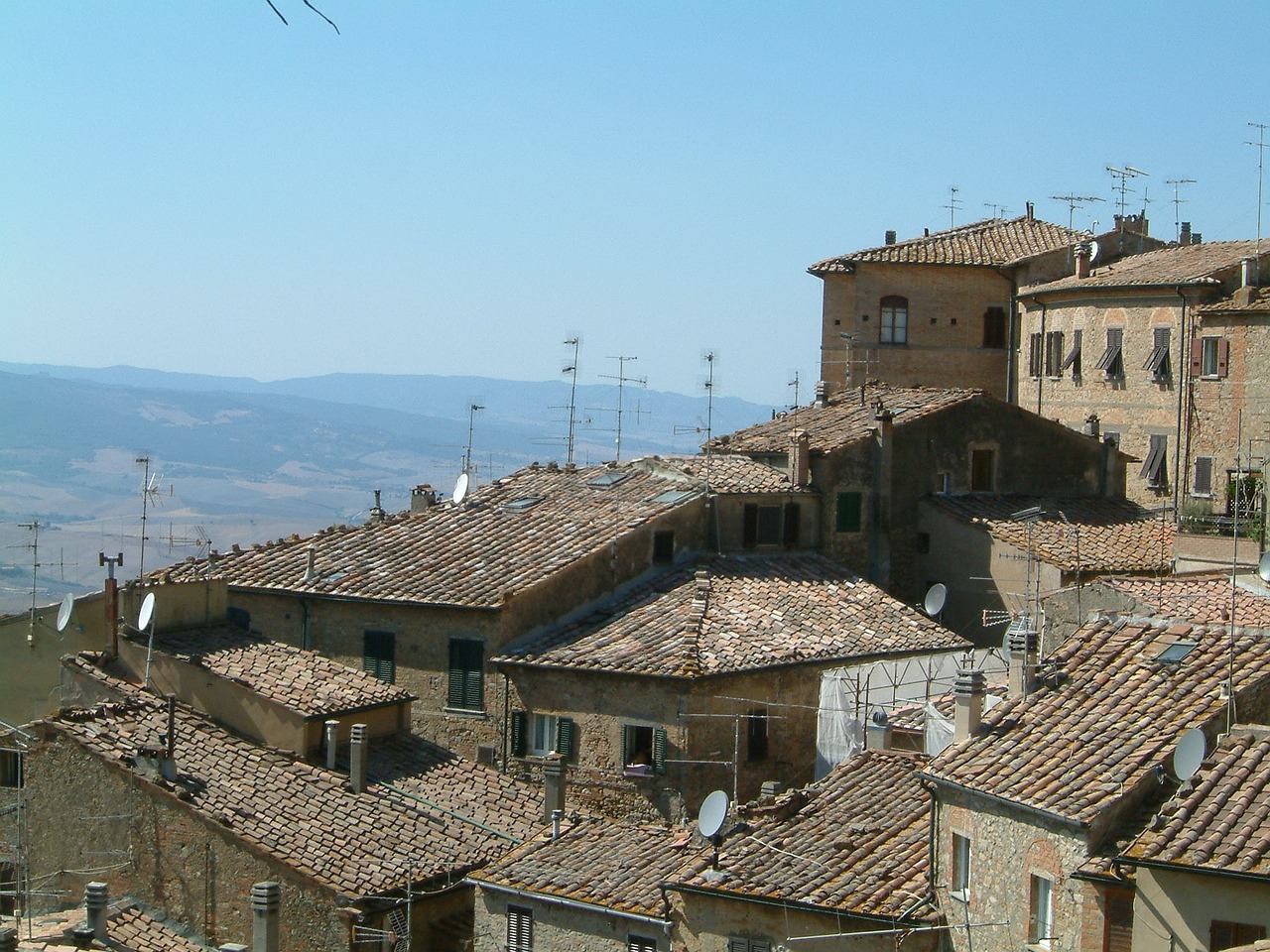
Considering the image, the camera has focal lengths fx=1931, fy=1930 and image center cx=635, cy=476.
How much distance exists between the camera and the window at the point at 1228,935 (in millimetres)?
16688

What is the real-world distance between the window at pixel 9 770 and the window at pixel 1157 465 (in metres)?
26.5

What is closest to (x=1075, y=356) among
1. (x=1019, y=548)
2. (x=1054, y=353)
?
(x=1054, y=353)

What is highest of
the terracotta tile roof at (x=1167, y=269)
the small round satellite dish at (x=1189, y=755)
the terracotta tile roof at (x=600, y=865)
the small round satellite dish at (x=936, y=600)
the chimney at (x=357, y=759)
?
the terracotta tile roof at (x=1167, y=269)

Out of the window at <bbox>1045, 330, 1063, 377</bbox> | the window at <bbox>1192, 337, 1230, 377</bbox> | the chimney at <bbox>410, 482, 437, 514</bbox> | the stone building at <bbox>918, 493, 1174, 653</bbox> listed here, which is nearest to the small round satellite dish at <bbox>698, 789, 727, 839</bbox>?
the stone building at <bbox>918, 493, 1174, 653</bbox>

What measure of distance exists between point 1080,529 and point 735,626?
8.83 metres

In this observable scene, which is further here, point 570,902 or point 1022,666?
point 570,902

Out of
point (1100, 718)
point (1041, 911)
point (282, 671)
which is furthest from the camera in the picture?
point (282, 671)

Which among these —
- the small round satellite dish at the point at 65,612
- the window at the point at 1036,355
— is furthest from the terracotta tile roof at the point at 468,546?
the window at the point at 1036,355

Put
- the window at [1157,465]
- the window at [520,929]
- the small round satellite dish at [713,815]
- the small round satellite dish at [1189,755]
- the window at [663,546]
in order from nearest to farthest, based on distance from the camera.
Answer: the small round satellite dish at [1189,755], the small round satellite dish at [713,815], the window at [520,929], the window at [663,546], the window at [1157,465]

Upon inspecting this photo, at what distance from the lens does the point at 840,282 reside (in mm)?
50906

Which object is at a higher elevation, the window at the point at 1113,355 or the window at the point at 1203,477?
the window at the point at 1113,355

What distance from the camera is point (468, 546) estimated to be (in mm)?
35188

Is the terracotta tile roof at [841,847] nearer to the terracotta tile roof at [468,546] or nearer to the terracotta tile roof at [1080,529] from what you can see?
the terracotta tile roof at [468,546]

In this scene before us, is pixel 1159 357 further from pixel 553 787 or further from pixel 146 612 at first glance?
pixel 146 612
